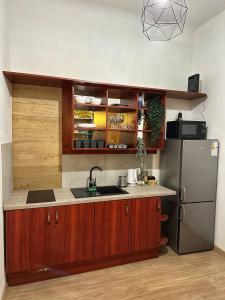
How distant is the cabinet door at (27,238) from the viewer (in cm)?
208

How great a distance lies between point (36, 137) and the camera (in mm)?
2648

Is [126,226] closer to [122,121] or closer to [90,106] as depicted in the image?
[122,121]

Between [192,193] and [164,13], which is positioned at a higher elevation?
[164,13]

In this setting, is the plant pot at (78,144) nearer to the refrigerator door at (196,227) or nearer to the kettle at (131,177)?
the kettle at (131,177)

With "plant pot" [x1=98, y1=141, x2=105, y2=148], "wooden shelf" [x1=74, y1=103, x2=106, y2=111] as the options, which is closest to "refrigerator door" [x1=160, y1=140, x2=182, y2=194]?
"plant pot" [x1=98, y1=141, x2=105, y2=148]

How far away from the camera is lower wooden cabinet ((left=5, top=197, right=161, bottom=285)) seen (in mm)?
2121

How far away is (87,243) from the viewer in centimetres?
237

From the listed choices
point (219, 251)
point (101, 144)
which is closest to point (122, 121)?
point (101, 144)

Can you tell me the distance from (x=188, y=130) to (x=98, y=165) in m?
1.28

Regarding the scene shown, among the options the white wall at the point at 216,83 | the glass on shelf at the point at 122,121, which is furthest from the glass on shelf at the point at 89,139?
the white wall at the point at 216,83

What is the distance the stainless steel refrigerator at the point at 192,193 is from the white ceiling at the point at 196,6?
1.69 metres

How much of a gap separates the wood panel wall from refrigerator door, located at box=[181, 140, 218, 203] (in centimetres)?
159

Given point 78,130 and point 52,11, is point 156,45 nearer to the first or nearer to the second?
point 52,11

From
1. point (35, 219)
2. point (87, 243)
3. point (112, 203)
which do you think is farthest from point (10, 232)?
point (112, 203)
